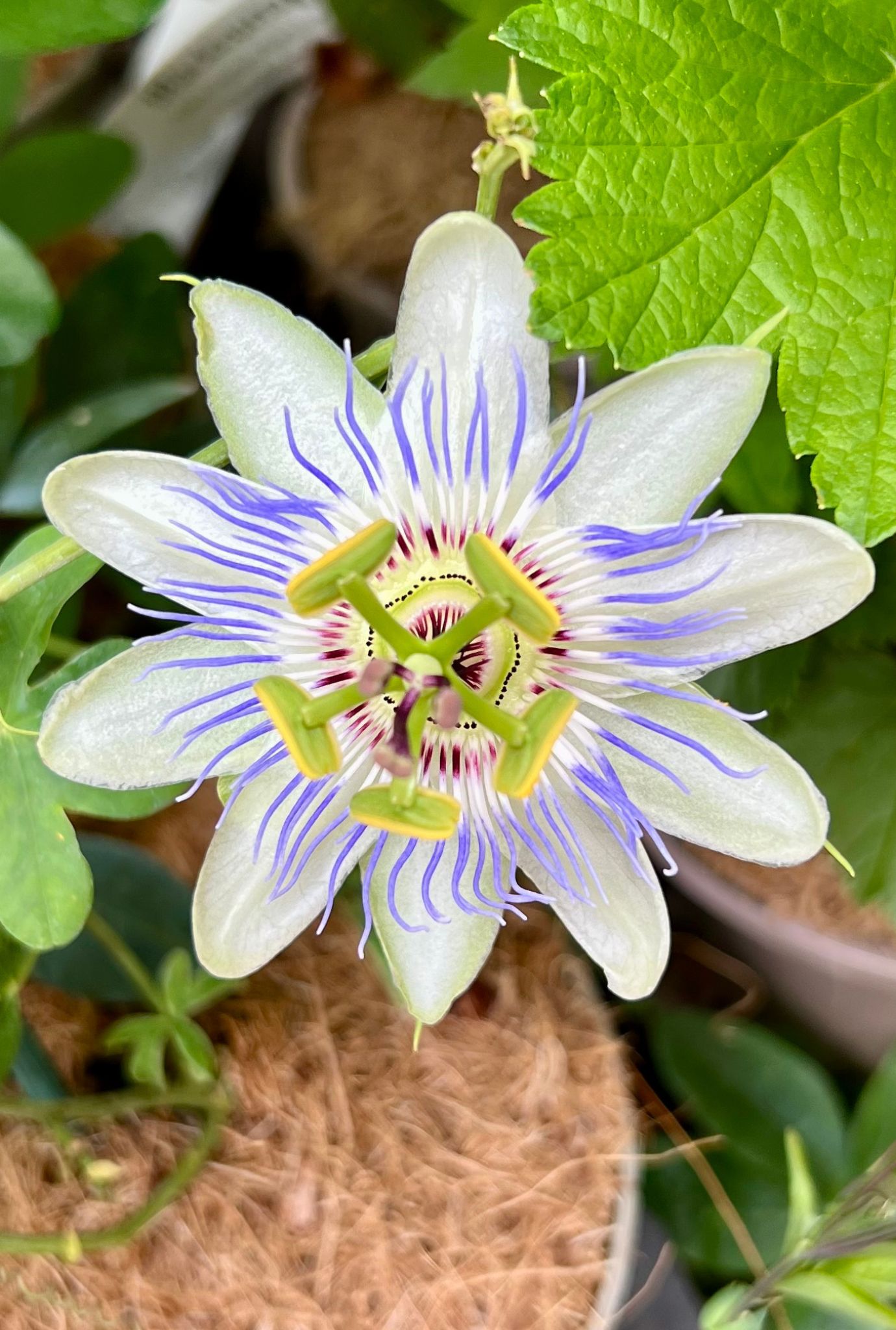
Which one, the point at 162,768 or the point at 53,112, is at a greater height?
the point at 53,112

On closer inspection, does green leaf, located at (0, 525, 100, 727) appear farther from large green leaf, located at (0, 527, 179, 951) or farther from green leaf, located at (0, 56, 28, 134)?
green leaf, located at (0, 56, 28, 134)

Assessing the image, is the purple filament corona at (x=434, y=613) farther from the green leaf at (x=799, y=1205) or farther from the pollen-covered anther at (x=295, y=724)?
the green leaf at (x=799, y=1205)

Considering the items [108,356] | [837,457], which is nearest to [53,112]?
[108,356]

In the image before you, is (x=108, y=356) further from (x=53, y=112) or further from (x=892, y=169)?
(x=892, y=169)

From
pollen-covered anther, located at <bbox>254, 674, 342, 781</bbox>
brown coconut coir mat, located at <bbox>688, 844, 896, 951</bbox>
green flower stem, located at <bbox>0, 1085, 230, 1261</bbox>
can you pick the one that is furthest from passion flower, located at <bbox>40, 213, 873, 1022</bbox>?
brown coconut coir mat, located at <bbox>688, 844, 896, 951</bbox>

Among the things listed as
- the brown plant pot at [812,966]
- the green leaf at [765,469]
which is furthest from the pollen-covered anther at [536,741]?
the brown plant pot at [812,966]

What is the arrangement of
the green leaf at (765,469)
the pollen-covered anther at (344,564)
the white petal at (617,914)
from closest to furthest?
the pollen-covered anther at (344,564) < the white petal at (617,914) < the green leaf at (765,469)

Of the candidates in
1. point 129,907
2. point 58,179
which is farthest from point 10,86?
point 129,907
